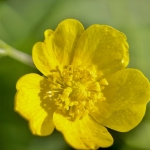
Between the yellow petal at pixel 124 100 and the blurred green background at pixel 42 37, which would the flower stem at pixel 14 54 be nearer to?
the blurred green background at pixel 42 37

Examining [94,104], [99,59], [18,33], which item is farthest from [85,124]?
[18,33]

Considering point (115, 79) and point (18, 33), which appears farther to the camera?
point (18, 33)

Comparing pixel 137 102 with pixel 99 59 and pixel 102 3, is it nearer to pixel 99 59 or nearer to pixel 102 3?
pixel 99 59

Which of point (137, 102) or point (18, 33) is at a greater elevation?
point (137, 102)

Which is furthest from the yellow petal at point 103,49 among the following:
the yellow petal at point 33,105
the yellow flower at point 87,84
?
the yellow petal at point 33,105

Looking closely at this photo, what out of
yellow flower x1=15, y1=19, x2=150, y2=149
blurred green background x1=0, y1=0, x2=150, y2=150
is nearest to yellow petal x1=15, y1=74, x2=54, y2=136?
yellow flower x1=15, y1=19, x2=150, y2=149

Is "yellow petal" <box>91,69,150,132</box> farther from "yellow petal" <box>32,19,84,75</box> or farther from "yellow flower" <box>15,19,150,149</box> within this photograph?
"yellow petal" <box>32,19,84,75</box>
